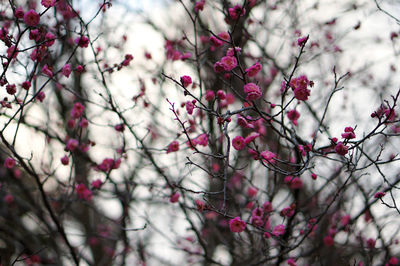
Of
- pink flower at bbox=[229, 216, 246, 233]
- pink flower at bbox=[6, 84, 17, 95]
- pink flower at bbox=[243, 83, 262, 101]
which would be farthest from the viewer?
pink flower at bbox=[6, 84, 17, 95]

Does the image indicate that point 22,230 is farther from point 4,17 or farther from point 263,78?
point 263,78

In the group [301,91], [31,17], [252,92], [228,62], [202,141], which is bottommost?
[252,92]

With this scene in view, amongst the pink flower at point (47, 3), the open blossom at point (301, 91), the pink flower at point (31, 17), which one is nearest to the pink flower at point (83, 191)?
the pink flower at point (31, 17)

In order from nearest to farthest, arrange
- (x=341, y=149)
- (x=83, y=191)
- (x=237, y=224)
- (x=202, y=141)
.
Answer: (x=341, y=149) < (x=237, y=224) < (x=202, y=141) < (x=83, y=191)

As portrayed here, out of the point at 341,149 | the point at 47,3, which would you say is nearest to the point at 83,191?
the point at 47,3

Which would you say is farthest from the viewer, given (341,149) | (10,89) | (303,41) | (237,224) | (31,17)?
(10,89)

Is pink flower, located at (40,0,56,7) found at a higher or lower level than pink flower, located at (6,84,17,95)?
higher

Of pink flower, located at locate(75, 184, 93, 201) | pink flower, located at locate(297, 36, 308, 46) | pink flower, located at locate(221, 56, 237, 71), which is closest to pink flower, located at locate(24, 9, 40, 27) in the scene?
pink flower, located at locate(221, 56, 237, 71)

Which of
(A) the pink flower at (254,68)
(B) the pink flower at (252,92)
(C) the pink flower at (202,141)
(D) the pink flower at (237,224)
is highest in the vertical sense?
(C) the pink flower at (202,141)

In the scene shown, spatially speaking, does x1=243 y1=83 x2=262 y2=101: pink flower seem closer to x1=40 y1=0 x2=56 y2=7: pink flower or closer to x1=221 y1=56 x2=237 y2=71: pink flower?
x1=221 y1=56 x2=237 y2=71: pink flower

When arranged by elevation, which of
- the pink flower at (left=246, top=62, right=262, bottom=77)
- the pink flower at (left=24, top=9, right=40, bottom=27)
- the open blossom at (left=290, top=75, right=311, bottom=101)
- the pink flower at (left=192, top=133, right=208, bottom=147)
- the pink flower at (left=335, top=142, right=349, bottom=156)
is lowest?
the pink flower at (left=335, top=142, right=349, bottom=156)

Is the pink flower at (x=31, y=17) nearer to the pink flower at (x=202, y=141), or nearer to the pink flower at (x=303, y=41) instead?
the pink flower at (x=202, y=141)

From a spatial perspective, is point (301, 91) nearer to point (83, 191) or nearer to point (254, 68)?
point (254, 68)

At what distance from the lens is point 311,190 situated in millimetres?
6684
